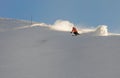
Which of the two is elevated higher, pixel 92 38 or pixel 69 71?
pixel 92 38

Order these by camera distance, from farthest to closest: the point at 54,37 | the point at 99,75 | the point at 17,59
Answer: the point at 54,37
the point at 17,59
the point at 99,75

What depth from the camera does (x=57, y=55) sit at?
29188mm

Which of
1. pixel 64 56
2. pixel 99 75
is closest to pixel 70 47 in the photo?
pixel 64 56

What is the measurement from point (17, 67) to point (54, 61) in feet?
7.62

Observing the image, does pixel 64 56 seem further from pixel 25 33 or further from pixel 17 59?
pixel 25 33

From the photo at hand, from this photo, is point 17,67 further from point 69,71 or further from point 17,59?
point 69,71

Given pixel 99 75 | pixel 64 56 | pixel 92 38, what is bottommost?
pixel 99 75

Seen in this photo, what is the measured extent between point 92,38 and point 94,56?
5482mm

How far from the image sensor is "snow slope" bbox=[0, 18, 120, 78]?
25.7 meters

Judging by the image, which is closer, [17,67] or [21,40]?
[17,67]

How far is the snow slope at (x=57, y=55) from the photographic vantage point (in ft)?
84.4

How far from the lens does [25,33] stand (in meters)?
38.2

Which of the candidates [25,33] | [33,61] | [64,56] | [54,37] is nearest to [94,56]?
[64,56]

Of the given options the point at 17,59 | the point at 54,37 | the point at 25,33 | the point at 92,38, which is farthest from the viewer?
the point at 25,33
